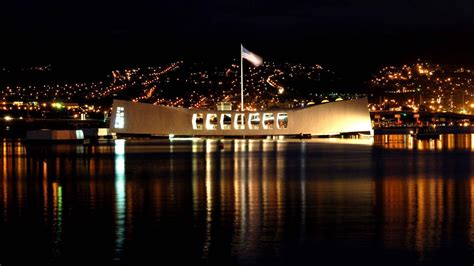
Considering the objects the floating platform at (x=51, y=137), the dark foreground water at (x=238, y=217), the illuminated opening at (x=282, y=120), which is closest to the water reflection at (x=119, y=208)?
the dark foreground water at (x=238, y=217)

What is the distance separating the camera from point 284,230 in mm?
14430

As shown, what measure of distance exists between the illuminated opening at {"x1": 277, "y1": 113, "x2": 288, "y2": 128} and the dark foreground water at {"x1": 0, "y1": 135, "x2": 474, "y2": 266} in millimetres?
43719

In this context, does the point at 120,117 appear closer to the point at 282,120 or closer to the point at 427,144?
the point at 282,120

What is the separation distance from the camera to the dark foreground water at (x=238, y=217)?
39.7 ft

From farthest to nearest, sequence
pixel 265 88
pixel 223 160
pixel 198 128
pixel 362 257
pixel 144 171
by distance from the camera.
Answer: pixel 265 88
pixel 198 128
pixel 223 160
pixel 144 171
pixel 362 257

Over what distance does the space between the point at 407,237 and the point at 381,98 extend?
17475cm

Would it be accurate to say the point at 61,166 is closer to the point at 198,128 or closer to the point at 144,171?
the point at 144,171

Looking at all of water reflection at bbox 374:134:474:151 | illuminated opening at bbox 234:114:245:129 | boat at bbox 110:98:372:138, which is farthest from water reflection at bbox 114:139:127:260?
illuminated opening at bbox 234:114:245:129

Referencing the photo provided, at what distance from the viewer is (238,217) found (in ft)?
53.2

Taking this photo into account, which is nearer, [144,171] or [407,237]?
[407,237]

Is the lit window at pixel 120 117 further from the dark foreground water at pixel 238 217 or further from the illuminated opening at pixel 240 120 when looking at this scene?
the dark foreground water at pixel 238 217

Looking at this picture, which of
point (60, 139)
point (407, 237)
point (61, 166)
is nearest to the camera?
point (407, 237)

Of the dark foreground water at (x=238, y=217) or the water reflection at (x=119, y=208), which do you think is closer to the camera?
the dark foreground water at (x=238, y=217)

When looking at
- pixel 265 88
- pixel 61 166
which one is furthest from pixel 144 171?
pixel 265 88
